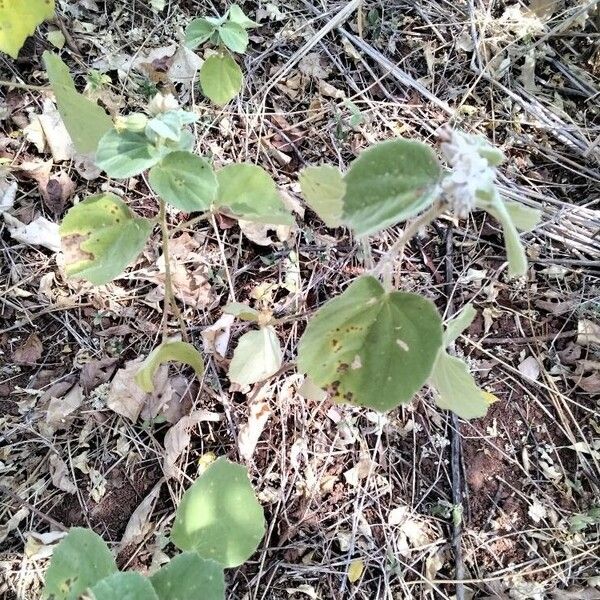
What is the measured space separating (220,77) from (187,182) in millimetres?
585

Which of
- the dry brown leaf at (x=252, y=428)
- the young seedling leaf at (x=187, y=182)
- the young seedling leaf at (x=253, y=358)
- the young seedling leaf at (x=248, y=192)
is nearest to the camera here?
the young seedling leaf at (x=187, y=182)

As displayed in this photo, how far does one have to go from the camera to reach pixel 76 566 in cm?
94

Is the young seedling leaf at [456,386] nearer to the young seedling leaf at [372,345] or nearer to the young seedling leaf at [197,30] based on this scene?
the young seedling leaf at [372,345]

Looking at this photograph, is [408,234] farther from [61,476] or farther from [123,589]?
[61,476]

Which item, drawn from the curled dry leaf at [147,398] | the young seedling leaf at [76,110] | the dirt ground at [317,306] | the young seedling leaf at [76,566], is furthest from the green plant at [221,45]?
the young seedling leaf at [76,566]

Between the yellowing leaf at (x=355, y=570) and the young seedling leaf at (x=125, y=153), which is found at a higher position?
the young seedling leaf at (x=125, y=153)

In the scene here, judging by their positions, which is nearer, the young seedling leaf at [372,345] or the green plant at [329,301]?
the green plant at [329,301]

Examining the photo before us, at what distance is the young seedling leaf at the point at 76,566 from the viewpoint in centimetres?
93

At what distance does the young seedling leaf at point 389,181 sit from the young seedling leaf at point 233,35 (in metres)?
0.78

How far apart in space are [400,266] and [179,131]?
0.76m

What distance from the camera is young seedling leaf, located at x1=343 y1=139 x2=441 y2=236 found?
2.49ft

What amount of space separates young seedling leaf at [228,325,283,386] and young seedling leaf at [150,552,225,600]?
410 millimetres

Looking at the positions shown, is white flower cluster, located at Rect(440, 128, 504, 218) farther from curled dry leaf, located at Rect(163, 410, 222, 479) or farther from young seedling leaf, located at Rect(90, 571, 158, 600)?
curled dry leaf, located at Rect(163, 410, 222, 479)

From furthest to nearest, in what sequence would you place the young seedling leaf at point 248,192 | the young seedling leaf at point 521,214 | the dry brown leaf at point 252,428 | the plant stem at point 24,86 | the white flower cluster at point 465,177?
the plant stem at point 24,86 < the dry brown leaf at point 252,428 < the young seedling leaf at point 248,192 < the young seedling leaf at point 521,214 < the white flower cluster at point 465,177
